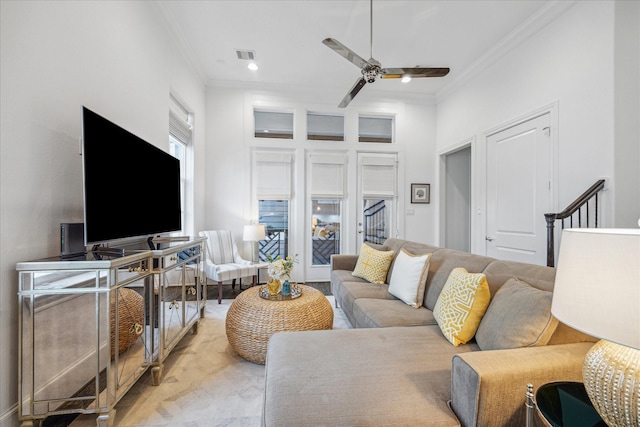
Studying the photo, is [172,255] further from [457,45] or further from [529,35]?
[529,35]

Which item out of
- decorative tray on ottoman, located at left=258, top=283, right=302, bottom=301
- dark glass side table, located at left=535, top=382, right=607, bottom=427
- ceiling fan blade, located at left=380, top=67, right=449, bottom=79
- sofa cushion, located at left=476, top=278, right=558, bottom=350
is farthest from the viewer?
ceiling fan blade, located at left=380, top=67, right=449, bottom=79

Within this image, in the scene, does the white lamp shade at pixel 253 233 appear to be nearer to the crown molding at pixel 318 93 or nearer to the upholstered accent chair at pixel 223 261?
the upholstered accent chair at pixel 223 261

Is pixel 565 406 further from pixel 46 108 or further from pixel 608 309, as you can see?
pixel 46 108

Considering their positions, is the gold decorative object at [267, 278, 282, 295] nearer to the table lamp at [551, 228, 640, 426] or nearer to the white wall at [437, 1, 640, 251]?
the table lamp at [551, 228, 640, 426]

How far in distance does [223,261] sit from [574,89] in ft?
14.3

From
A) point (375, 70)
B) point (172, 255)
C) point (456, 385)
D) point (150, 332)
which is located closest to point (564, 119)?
point (375, 70)

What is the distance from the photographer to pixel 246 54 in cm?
366

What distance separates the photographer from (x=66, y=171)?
172 centimetres

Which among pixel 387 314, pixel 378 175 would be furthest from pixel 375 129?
pixel 387 314

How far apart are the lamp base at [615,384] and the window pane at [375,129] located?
4436mm

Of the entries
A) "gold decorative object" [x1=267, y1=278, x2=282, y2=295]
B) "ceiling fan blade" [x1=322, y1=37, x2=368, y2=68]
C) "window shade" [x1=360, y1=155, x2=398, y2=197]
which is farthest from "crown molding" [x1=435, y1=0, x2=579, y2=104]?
"gold decorative object" [x1=267, y1=278, x2=282, y2=295]

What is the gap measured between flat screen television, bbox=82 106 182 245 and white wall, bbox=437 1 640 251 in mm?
3626

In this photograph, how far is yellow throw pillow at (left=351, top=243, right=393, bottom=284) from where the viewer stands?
2783 millimetres

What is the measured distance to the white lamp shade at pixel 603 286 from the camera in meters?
0.67
